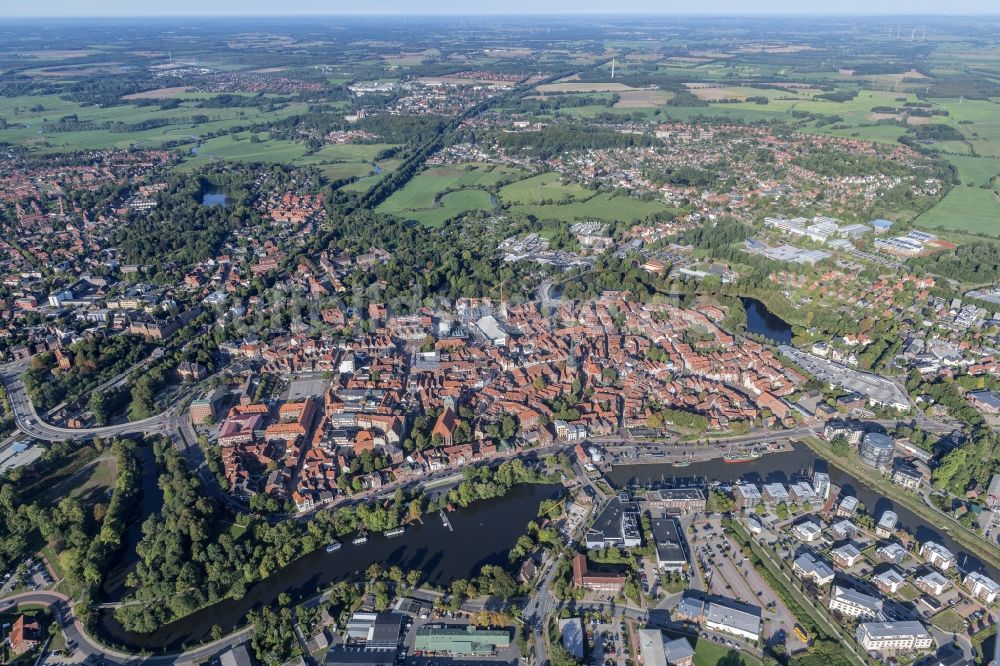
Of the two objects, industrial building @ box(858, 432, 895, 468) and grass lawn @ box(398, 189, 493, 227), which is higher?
grass lawn @ box(398, 189, 493, 227)

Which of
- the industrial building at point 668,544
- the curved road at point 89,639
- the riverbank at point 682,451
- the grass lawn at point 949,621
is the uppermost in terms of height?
the riverbank at point 682,451

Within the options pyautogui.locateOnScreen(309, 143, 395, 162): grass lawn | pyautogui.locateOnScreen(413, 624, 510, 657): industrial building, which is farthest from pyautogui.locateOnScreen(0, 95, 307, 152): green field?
pyautogui.locateOnScreen(413, 624, 510, 657): industrial building

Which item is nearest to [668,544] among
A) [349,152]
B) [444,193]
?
[444,193]

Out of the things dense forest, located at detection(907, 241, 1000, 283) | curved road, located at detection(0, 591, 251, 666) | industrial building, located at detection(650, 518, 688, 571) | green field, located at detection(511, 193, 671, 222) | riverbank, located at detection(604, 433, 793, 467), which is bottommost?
curved road, located at detection(0, 591, 251, 666)

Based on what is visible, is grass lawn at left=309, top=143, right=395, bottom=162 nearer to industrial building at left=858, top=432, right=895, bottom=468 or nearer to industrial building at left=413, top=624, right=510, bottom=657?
industrial building at left=858, top=432, right=895, bottom=468

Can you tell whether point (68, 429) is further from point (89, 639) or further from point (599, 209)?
point (599, 209)

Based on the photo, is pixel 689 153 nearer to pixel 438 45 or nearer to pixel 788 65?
pixel 788 65

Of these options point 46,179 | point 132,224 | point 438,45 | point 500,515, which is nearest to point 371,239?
point 132,224

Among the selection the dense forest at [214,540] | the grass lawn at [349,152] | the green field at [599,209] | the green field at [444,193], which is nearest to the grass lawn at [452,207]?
the green field at [444,193]

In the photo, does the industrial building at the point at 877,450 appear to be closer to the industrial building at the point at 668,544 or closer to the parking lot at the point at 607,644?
the industrial building at the point at 668,544
